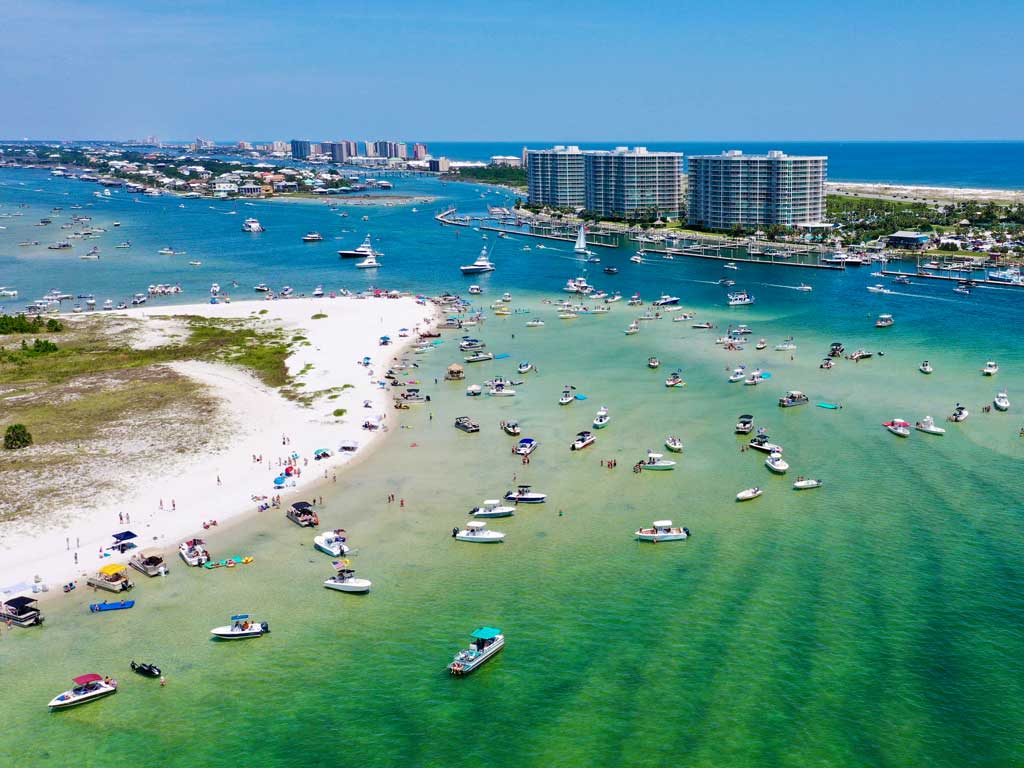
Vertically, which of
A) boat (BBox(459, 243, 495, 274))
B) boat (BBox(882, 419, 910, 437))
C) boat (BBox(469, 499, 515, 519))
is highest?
boat (BBox(459, 243, 495, 274))

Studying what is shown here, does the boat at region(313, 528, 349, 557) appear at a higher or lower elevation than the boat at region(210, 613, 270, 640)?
higher

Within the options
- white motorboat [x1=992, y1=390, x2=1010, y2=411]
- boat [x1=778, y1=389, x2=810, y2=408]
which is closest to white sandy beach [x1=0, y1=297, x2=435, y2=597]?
boat [x1=778, y1=389, x2=810, y2=408]

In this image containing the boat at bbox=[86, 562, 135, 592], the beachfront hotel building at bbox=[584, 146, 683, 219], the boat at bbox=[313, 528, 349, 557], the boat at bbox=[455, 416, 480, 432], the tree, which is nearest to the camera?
the boat at bbox=[86, 562, 135, 592]

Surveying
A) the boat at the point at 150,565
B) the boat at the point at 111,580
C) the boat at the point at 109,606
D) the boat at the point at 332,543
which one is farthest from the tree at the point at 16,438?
the boat at the point at 332,543

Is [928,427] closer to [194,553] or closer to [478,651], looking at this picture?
[478,651]

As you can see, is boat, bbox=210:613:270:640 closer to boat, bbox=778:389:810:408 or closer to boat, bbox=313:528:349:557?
boat, bbox=313:528:349:557

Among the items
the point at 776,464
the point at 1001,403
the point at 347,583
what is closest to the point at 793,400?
the point at 776,464

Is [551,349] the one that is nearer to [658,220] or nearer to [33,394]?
[33,394]
